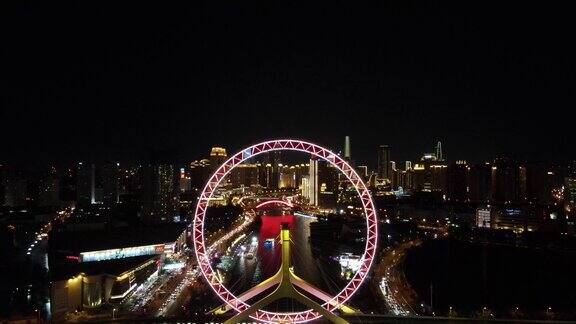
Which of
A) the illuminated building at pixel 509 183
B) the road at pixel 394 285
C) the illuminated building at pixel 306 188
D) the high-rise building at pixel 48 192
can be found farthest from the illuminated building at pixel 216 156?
the road at pixel 394 285

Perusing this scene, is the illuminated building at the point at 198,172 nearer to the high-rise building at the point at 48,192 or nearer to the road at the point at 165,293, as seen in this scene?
the high-rise building at the point at 48,192

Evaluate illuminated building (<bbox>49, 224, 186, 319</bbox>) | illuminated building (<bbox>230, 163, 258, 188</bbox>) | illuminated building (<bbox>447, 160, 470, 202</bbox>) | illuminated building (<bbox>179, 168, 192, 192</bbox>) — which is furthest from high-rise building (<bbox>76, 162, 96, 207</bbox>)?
illuminated building (<bbox>447, 160, 470, 202</bbox>)

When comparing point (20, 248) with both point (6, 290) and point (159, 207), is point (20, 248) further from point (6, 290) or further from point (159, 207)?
point (159, 207)

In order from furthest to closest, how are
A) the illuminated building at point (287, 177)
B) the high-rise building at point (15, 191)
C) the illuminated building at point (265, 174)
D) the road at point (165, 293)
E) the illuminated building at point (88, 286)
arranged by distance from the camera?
1. the illuminated building at point (287, 177)
2. the illuminated building at point (265, 174)
3. the high-rise building at point (15, 191)
4. the illuminated building at point (88, 286)
5. the road at point (165, 293)

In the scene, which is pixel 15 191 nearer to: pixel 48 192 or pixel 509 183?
pixel 48 192

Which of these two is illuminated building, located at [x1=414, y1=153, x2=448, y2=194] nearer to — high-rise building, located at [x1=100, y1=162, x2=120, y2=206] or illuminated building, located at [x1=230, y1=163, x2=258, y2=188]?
illuminated building, located at [x1=230, y1=163, x2=258, y2=188]

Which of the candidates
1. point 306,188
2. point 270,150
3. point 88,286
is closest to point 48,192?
point 306,188

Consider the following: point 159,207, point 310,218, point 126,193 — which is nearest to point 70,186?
point 126,193

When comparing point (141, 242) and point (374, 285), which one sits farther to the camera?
point (141, 242)
